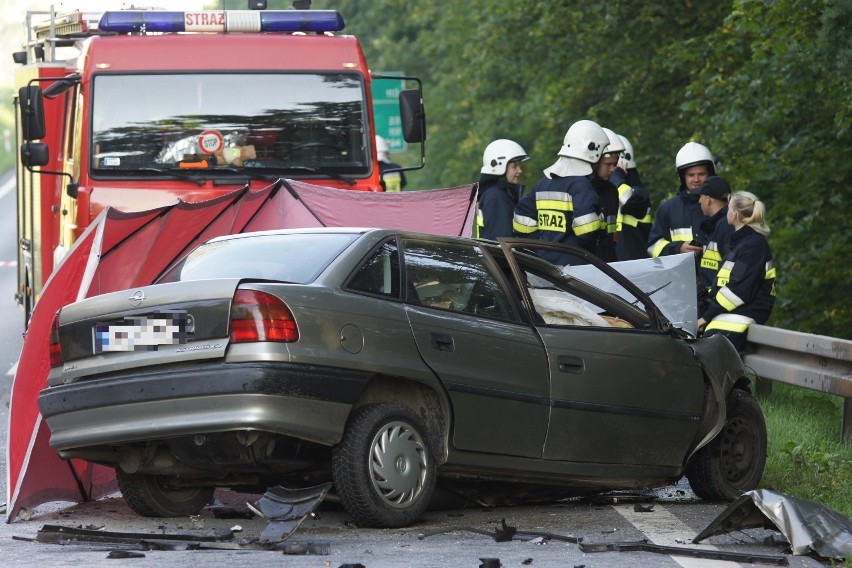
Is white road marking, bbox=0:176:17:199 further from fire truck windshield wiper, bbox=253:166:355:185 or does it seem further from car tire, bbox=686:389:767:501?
car tire, bbox=686:389:767:501

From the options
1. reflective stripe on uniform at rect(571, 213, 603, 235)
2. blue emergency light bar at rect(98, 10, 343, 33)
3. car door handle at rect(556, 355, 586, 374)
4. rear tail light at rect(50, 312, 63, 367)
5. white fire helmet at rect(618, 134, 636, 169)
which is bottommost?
car door handle at rect(556, 355, 586, 374)

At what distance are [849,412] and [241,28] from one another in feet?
20.0

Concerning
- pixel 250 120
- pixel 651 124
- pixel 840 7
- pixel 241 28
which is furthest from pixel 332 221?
pixel 651 124

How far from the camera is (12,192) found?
58.2 metres

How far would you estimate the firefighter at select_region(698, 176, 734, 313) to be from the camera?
38.2 feet

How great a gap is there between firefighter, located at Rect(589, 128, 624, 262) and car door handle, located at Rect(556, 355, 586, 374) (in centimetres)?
402

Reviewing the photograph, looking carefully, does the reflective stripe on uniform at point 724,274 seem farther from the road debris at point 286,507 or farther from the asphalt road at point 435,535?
the road debris at point 286,507

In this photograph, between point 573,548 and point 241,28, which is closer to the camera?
point 573,548

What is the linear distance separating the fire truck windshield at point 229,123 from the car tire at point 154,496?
16.2ft

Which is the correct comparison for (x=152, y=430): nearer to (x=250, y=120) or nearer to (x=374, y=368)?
(x=374, y=368)

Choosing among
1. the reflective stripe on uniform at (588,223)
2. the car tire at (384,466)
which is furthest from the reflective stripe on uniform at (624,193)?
the car tire at (384,466)

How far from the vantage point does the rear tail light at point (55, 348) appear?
7371mm

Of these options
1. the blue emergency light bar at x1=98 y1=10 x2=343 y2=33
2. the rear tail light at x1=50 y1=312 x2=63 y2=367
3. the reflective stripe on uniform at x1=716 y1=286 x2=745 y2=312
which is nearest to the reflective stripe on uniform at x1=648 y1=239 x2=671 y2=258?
the reflective stripe on uniform at x1=716 y1=286 x2=745 y2=312

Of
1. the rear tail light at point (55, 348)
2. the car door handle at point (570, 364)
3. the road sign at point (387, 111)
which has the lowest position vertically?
the road sign at point (387, 111)
